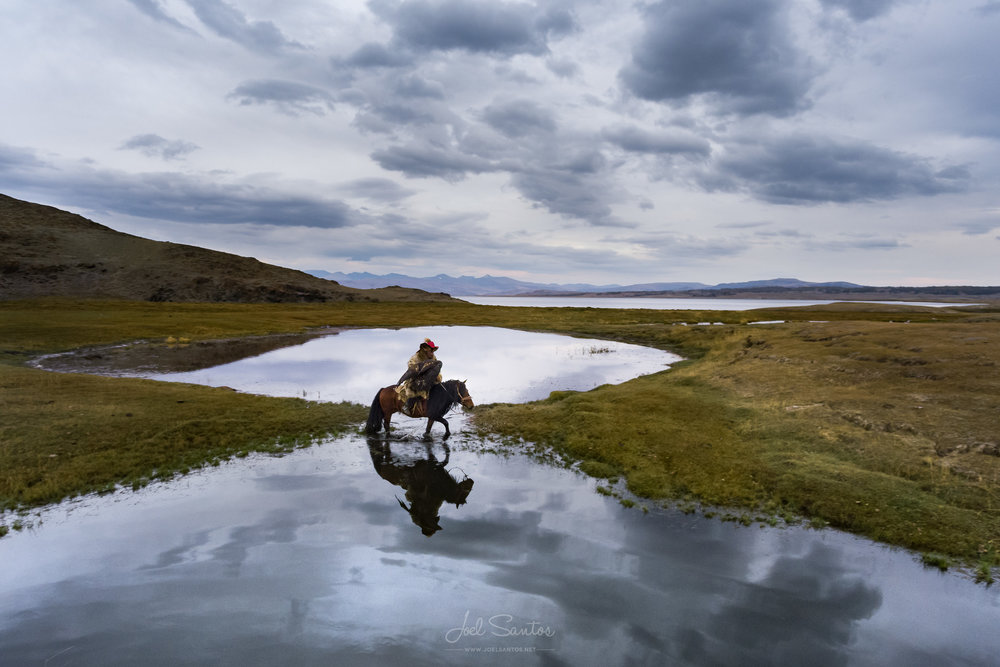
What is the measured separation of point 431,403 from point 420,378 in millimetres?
943

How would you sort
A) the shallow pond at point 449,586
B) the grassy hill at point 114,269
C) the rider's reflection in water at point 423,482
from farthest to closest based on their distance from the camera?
the grassy hill at point 114,269
the rider's reflection in water at point 423,482
the shallow pond at point 449,586

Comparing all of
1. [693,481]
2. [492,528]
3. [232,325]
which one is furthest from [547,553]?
[232,325]

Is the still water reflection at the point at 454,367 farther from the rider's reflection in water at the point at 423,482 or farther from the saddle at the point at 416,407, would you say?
the rider's reflection in water at the point at 423,482

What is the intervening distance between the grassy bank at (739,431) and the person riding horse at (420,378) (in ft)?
10.8

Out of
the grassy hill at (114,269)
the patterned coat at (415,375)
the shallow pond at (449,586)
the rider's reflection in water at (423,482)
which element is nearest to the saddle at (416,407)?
the patterned coat at (415,375)

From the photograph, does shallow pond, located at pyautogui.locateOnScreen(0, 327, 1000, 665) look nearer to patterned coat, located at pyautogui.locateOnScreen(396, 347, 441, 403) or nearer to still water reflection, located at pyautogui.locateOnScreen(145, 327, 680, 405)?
patterned coat, located at pyautogui.locateOnScreen(396, 347, 441, 403)

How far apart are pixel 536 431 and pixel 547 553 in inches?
309

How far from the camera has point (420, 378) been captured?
51.1 feet

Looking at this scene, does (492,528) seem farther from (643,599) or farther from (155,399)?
(155,399)

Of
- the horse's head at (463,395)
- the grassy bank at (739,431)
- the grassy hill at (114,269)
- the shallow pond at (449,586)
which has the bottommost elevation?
the shallow pond at (449,586)

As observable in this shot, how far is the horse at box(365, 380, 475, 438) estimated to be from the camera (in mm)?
15648

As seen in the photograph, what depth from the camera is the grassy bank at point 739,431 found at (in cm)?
1078

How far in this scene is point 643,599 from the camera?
775 cm

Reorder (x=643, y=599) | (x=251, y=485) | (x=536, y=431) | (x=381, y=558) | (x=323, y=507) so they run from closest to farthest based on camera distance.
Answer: (x=643, y=599) → (x=381, y=558) → (x=323, y=507) → (x=251, y=485) → (x=536, y=431)
